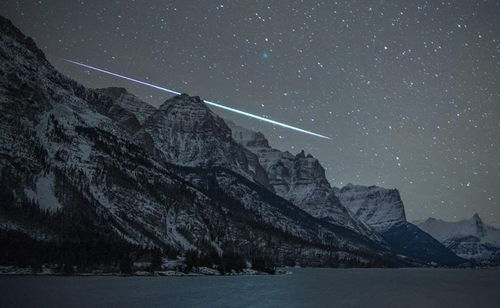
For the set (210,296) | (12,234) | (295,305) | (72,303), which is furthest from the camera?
(12,234)

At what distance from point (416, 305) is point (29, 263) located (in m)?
125

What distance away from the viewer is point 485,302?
366 feet

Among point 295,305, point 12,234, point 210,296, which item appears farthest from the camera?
point 12,234

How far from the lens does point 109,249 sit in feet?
643

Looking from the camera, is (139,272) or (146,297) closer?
(146,297)

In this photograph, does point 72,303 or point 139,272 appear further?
point 139,272

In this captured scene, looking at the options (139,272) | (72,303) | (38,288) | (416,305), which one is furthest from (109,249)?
(416,305)

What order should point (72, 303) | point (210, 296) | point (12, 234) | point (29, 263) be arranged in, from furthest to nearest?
1. point (12, 234)
2. point (29, 263)
3. point (210, 296)
4. point (72, 303)

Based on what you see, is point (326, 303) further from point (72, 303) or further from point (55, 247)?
point (55, 247)

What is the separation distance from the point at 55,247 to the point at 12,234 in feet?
53.0

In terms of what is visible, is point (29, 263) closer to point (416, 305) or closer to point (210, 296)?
point (210, 296)

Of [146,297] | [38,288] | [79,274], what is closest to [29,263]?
[79,274]

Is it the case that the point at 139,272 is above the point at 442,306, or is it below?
below

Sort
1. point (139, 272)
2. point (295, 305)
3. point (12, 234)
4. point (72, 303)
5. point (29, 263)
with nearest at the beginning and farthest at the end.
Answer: point (72, 303) < point (295, 305) < point (29, 263) < point (12, 234) < point (139, 272)
